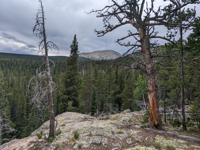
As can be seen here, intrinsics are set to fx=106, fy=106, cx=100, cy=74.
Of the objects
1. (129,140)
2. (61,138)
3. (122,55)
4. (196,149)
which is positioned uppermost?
(122,55)

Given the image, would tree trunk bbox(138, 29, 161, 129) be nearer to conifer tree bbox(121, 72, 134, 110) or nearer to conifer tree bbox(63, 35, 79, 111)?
conifer tree bbox(63, 35, 79, 111)

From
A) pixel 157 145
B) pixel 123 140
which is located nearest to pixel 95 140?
pixel 123 140

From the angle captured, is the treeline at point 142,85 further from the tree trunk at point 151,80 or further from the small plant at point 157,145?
the small plant at point 157,145

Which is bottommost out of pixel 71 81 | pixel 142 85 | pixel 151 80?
pixel 142 85

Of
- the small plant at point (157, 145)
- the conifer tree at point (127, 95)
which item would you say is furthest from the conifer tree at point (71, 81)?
the small plant at point (157, 145)

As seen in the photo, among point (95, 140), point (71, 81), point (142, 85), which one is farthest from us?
point (71, 81)

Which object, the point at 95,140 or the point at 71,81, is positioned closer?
the point at 95,140

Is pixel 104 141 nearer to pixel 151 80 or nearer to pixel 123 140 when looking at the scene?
pixel 123 140

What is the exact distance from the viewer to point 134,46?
5754mm

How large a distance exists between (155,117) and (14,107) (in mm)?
57080

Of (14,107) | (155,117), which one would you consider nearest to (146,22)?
(155,117)

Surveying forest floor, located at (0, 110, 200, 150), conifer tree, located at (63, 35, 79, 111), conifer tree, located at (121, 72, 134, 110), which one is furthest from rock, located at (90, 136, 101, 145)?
conifer tree, located at (121, 72, 134, 110)

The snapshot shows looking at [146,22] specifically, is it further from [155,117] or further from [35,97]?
[35,97]

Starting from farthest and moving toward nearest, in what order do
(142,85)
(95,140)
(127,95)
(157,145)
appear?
(127,95), (142,85), (95,140), (157,145)
